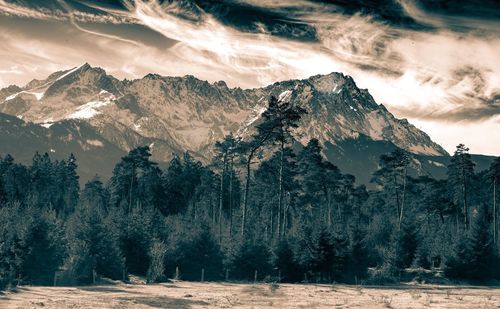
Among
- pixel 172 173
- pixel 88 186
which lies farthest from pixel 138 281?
pixel 88 186

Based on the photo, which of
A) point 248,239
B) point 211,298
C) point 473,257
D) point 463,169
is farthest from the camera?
point 463,169

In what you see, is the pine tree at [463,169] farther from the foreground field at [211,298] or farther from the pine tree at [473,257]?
the foreground field at [211,298]

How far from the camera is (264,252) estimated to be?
60.1 metres

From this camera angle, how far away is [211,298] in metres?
40.0

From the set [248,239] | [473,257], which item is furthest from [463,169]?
[248,239]

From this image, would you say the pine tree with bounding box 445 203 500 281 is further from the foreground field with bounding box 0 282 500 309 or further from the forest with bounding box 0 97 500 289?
the foreground field with bounding box 0 282 500 309

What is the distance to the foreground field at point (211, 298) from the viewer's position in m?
35.2

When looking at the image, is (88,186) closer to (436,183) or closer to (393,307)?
(436,183)

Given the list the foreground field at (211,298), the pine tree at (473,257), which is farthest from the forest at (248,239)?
the foreground field at (211,298)

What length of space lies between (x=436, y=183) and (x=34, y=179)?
65791 mm

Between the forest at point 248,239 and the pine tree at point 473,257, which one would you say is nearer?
the forest at point 248,239

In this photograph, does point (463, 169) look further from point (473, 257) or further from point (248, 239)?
point (248, 239)

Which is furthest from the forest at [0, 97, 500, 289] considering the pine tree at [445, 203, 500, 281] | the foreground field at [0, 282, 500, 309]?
the foreground field at [0, 282, 500, 309]

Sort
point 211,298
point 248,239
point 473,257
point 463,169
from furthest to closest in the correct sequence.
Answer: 1. point 463,169
2. point 473,257
3. point 248,239
4. point 211,298
